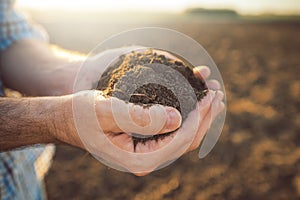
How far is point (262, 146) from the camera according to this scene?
4.82 meters

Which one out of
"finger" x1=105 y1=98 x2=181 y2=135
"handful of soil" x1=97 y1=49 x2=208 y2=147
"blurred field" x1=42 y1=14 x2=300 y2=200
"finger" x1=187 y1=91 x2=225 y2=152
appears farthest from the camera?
"blurred field" x1=42 y1=14 x2=300 y2=200

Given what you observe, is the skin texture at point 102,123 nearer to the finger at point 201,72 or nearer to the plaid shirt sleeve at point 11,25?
the finger at point 201,72

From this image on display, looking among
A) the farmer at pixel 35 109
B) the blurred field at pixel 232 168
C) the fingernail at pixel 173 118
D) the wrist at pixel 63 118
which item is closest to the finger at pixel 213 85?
the farmer at pixel 35 109

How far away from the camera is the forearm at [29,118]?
4.91 feet

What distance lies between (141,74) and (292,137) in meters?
3.79

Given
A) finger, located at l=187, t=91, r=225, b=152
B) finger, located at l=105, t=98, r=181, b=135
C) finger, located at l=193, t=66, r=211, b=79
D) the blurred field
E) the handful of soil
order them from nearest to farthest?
finger, located at l=105, t=98, r=181, b=135, the handful of soil, finger, located at l=187, t=91, r=225, b=152, finger, located at l=193, t=66, r=211, b=79, the blurred field

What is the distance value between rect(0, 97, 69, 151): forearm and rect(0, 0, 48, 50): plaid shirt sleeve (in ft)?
2.02

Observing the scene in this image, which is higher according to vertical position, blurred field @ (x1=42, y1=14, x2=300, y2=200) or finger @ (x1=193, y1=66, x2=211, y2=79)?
finger @ (x1=193, y1=66, x2=211, y2=79)

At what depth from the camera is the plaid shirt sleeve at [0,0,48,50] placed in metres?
1.99

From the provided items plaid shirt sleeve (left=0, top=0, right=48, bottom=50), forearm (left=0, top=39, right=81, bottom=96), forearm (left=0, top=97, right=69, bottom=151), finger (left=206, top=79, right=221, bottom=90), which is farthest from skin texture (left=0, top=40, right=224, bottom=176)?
plaid shirt sleeve (left=0, top=0, right=48, bottom=50)

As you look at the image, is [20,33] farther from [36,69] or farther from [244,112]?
[244,112]

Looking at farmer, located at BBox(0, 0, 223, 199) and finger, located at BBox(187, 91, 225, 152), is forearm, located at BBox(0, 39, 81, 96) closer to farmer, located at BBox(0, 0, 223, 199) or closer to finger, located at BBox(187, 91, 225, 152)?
farmer, located at BBox(0, 0, 223, 199)

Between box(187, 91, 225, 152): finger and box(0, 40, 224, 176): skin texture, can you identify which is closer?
box(0, 40, 224, 176): skin texture

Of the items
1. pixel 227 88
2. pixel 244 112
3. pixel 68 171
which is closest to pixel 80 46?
pixel 227 88
